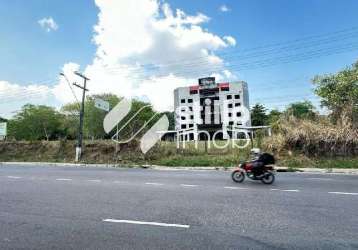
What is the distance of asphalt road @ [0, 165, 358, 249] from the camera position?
4660 millimetres

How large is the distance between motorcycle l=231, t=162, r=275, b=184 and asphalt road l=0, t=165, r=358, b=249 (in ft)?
5.36

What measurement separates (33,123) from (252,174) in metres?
71.6

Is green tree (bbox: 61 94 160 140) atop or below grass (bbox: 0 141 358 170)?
atop

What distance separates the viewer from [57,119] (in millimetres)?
76312

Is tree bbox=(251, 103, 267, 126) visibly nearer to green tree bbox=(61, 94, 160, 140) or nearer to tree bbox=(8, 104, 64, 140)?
green tree bbox=(61, 94, 160, 140)

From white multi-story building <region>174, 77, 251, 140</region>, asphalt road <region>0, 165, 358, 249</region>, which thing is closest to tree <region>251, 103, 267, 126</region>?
white multi-story building <region>174, 77, 251, 140</region>

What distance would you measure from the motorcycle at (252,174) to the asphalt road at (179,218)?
1.63 metres

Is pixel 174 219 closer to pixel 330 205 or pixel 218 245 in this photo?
pixel 218 245

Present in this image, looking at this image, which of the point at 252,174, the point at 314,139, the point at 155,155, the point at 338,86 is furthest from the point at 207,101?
the point at 252,174

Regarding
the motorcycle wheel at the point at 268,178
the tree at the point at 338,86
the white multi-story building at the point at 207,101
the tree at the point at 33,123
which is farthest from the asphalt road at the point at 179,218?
the white multi-story building at the point at 207,101

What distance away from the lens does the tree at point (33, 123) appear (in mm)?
71562

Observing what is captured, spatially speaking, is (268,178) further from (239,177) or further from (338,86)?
(338,86)

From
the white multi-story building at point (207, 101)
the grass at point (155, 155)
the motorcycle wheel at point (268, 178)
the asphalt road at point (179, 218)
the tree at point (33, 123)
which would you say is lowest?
the asphalt road at point (179, 218)

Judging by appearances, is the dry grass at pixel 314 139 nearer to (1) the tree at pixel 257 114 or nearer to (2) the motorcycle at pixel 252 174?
(2) the motorcycle at pixel 252 174
